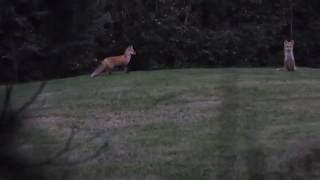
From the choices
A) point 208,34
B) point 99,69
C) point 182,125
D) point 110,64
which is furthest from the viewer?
point 208,34

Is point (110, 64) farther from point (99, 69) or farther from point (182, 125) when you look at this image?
point (182, 125)

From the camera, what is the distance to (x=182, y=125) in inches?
462

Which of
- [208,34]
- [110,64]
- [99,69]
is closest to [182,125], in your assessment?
[99,69]

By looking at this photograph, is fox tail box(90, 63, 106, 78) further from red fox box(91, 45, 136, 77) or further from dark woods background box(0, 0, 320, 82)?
dark woods background box(0, 0, 320, 82)

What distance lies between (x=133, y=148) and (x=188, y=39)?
14.0 m

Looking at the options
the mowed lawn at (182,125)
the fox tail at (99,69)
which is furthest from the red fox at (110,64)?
the mowed lawn at (182,125)

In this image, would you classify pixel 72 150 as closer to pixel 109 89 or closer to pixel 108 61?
pixel 109 89

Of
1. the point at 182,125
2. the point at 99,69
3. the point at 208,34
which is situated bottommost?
the point at 208,34

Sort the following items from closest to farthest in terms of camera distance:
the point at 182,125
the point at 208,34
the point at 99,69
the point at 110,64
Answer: the point at 182,125
the point at 99,69
the point at 110,64
the point at 208,34

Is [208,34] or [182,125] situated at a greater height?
[182,125]

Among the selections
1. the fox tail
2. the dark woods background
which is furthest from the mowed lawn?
the dark woods background

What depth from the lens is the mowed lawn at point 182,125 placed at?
8.50ft

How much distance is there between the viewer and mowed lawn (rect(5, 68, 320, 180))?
8.50ft

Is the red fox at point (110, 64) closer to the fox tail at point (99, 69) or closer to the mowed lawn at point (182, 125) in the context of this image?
the fox tail at point (99, 69)
